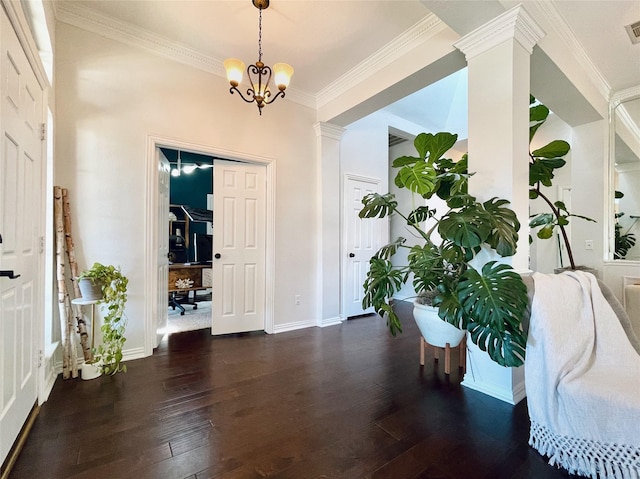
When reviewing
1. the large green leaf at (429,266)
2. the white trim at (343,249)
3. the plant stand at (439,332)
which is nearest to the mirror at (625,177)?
the plant stand at (439,332)

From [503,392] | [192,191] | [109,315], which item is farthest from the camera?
[192,191]

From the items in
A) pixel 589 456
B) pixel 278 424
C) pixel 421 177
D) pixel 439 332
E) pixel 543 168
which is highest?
pixel 543 168

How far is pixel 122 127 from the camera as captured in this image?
8.76ft

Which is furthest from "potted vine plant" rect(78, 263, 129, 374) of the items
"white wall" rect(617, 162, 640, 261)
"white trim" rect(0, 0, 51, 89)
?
"white wall" rect(617, 162, 640, 261)

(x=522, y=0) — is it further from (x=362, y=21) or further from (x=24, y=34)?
(x=24, y=34)

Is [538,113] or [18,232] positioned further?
[538,113]

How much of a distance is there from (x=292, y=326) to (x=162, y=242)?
1.79 metres

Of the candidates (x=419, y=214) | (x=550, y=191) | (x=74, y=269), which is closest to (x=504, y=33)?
(x=419, y=214)

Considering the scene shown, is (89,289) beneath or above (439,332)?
above

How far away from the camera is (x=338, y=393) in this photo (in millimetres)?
2102

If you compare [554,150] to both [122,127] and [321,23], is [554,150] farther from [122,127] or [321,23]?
[122,127]

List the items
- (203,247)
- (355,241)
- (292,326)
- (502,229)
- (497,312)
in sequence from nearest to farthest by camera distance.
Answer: (497,312), (502,229), (292,326), (355,241), (203,247)

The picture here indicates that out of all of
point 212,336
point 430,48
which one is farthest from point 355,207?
point 212,336

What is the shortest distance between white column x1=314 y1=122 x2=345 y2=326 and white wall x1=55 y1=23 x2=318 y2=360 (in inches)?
34.7
